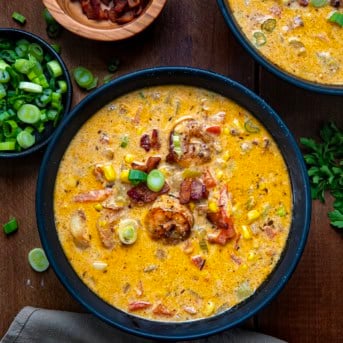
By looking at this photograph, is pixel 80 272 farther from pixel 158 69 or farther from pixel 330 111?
pixel 330 111

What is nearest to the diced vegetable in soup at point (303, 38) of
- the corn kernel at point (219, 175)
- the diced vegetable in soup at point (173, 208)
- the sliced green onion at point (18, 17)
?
the diced vegetable in soup at point (173, 208)

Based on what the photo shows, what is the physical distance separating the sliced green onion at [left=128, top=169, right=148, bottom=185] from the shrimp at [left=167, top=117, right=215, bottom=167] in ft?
0.51

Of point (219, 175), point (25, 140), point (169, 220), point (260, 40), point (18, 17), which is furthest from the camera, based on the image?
point (18, 17)

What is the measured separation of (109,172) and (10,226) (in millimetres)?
737

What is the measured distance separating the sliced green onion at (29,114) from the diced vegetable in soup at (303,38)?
1176 millimetres

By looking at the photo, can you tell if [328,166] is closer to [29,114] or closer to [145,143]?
[145,143]

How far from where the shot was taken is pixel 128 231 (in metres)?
3.26

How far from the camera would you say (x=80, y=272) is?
3.37 meters

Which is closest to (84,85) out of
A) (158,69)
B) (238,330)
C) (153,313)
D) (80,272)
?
(158,69)

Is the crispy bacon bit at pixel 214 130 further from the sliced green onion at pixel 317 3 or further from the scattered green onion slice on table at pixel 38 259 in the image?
the scattered green onion slice on table at pixel 38 259

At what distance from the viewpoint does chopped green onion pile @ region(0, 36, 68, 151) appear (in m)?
3.61

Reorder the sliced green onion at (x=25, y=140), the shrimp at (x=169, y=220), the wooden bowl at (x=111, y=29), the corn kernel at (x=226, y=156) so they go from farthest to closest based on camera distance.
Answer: the sliced green onion at (x=25, y=140), the wooden bowl at (x=111, y=29), the corn kernel at (x=226, y=156), the shrimp at (x=169, y=220)

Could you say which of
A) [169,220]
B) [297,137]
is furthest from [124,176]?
[297,137]

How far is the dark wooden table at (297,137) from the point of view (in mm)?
3670
